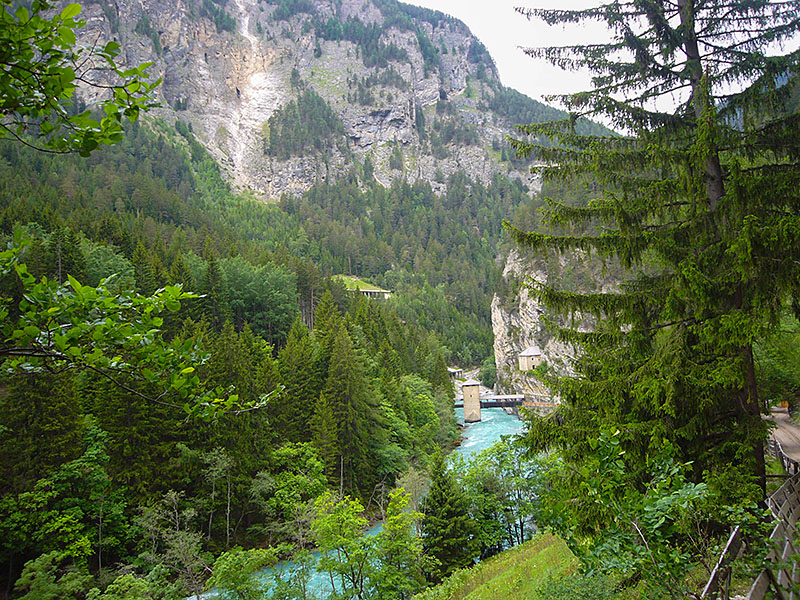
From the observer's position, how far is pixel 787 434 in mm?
14766

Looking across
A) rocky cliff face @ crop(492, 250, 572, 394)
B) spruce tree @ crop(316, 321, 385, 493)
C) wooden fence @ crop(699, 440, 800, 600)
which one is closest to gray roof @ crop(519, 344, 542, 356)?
rocky cliff face @ crop(492, 250, 572, 394)

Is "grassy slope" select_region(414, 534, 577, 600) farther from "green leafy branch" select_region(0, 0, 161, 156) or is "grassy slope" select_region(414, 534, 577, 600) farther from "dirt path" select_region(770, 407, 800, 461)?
"green leafy branch" select_region(0, 0, 161, 156)

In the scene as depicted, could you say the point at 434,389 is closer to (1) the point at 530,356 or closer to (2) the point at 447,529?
(1) the point at 530,356

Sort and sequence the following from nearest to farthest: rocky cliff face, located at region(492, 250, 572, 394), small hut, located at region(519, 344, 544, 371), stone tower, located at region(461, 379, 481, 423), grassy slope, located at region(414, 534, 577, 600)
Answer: grassy slope, located at region(414, 534, 577, 600)
stone tower, located at region(461, 379, 481, 423)
small hut, located at region(519, 344, 544, 371)
rocky cliff face, located at region(492, 250, 572, 394)

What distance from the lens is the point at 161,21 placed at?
477 ft

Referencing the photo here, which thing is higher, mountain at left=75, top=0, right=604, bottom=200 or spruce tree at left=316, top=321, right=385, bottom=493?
mountain at left=75, top=0, right=604, bottom=200

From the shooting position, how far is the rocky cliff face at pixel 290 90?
461 feet

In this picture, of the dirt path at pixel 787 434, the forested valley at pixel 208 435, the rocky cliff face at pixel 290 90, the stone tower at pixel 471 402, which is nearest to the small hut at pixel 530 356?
the stone tower at pixel 471 402

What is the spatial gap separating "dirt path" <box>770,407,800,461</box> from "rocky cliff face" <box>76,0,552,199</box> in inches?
5495

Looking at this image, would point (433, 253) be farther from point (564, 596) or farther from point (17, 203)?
point (564, 596)

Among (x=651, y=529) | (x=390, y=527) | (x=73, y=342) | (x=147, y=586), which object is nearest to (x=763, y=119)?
(x=651, y=529)

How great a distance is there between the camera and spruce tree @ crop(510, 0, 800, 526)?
5.84 m

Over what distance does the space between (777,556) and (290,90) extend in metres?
188

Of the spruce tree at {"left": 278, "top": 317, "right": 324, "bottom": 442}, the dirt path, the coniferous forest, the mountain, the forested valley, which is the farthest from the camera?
the mountain
